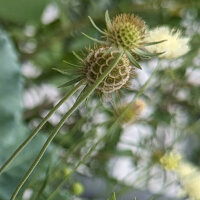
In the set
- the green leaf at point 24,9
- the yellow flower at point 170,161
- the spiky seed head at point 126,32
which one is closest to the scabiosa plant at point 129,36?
the spiky seed head at point 126,32

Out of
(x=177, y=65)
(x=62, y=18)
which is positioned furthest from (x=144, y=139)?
(x=62, y=18)

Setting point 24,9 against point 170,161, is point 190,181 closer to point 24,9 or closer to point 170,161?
point 170,161

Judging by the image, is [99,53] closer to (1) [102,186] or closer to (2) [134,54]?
(2) [134,54]

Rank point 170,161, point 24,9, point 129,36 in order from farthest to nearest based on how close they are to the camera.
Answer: point 24,9 < point 170,161 < point 129,36

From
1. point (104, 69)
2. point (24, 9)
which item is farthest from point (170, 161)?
point (24, 9)

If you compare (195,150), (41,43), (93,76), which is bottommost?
(93,76)

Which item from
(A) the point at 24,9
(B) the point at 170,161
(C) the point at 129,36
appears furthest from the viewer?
(A) the point at 24,9
